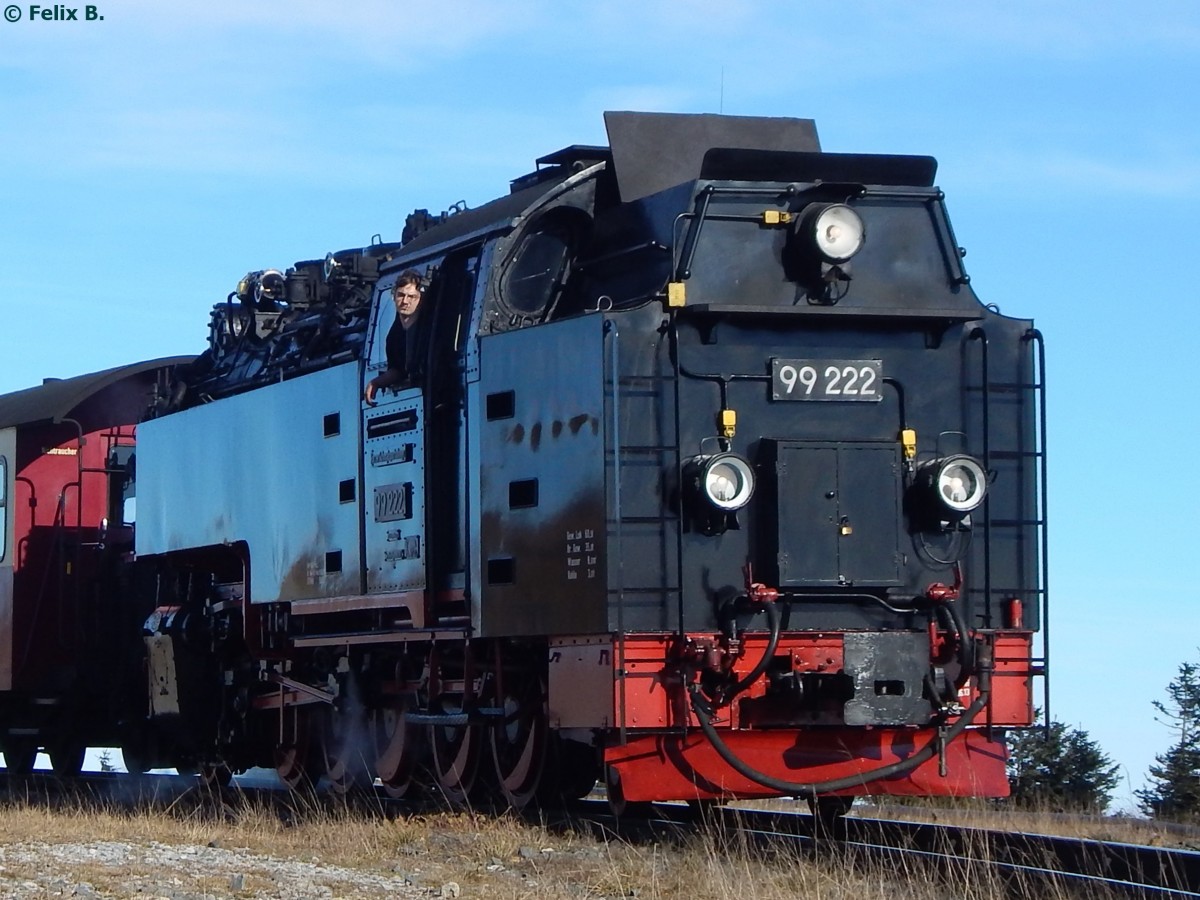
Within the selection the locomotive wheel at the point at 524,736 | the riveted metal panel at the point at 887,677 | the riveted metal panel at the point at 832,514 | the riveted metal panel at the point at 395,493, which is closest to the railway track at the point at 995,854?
the locomotive wheel at the point at 524,736

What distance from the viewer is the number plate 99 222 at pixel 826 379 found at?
1116 centimetres

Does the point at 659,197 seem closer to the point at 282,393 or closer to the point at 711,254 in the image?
the point at 711,254

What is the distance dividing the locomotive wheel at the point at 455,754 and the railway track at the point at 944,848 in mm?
344

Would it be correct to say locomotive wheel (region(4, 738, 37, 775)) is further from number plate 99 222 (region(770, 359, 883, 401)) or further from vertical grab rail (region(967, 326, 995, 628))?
vertical grab rail (region(967, 326, 995, 628))

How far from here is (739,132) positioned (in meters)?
12.4

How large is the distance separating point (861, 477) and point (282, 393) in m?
4.96

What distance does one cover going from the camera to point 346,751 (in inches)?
564

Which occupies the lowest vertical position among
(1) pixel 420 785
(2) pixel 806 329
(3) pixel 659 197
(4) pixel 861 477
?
(1) pixel 420 785

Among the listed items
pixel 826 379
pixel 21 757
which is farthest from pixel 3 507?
pixel 826 379

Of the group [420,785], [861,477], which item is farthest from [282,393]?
A: [861,477]

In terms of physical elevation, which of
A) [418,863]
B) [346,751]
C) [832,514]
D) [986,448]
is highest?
[986,448]

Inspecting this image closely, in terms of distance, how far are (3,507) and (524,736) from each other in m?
8.14

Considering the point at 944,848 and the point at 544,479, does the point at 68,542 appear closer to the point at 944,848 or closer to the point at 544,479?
the point at 544,479

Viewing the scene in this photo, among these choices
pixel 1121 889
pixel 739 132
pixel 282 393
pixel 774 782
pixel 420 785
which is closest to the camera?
pixel 1121 889
